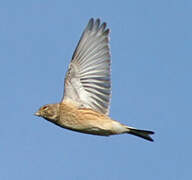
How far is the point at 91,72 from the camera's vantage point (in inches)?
564

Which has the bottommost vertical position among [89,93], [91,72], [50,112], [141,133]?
[141,133]

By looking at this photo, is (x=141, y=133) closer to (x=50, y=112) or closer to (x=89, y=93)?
(x=89, y=93)

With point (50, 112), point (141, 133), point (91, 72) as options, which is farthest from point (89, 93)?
point (141, 133)

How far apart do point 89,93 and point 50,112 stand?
3.35 ft

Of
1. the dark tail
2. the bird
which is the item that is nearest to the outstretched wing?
the bird

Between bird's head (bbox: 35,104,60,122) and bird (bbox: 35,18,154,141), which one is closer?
bird (bbox: 35,18,154,141)

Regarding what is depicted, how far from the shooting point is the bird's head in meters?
13.8

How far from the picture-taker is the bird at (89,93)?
535 inches

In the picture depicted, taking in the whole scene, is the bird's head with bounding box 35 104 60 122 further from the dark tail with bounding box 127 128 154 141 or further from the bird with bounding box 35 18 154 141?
the dark tail with bounding box 127 128 154 141

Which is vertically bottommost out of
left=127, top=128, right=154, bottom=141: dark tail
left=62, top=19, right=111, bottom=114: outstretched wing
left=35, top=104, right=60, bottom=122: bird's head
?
left=127, top=128, right=154, bottom=141: dark tail

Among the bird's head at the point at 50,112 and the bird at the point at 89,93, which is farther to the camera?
the bird's head at the point at 50,112

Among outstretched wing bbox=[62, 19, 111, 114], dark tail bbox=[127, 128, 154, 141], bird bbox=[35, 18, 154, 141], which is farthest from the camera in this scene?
outstretched wing bbox=[62, 19, 111, 114]

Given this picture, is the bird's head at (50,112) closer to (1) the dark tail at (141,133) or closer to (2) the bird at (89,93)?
(2) the bird at (89,93)

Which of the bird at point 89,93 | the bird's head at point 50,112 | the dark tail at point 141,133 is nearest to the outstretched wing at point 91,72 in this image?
the bird at point 89,93
